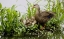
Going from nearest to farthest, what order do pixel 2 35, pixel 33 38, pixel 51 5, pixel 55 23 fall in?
pixel 33 38 → pixel 2 35 → pixel 55 23 → pixel 51 5

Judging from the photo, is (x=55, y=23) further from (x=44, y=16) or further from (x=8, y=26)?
(x=8, y=26)

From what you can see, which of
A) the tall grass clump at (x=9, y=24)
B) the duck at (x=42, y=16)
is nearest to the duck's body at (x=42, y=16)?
the duck at (x=42, y=16)

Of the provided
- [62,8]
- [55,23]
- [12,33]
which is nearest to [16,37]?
[12,33]

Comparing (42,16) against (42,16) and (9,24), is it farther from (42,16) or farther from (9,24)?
(9,24)

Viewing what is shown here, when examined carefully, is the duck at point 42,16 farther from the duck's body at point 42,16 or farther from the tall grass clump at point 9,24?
the tall grass clump at point 9,24

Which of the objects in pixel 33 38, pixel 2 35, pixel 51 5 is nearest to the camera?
pixel 33 38

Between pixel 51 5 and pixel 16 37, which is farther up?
pixel 51 5

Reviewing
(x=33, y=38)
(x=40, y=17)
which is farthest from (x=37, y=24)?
(x=33, y=38)

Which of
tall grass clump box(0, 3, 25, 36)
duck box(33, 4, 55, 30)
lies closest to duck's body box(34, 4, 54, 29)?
duck box(33, 4, 55, 30)

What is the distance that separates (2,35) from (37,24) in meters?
0.25

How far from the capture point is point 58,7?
52.4 inches

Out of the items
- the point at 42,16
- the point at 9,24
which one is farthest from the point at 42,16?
the point at 9,24

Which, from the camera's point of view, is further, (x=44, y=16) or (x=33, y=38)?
(x=44, y=16)

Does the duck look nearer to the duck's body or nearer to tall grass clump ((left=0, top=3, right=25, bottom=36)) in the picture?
the duck's body
